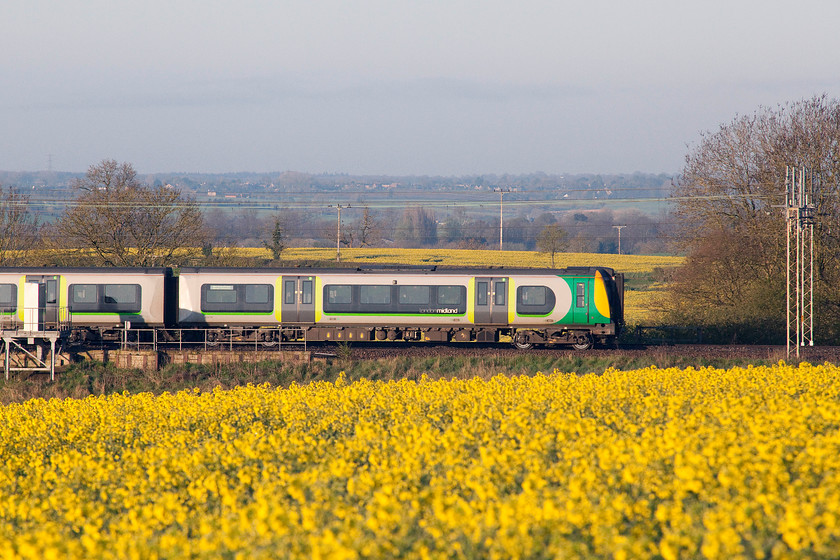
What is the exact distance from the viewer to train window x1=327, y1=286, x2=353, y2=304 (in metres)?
25.9

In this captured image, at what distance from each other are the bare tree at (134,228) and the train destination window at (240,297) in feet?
55.2

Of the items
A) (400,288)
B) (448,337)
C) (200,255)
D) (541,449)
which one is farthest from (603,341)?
(200,255)

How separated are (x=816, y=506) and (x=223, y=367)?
19185mm

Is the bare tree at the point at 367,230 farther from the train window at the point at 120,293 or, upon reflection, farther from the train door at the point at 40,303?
the train door at the point at 40,303

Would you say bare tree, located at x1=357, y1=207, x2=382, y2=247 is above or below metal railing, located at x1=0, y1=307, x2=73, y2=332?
above

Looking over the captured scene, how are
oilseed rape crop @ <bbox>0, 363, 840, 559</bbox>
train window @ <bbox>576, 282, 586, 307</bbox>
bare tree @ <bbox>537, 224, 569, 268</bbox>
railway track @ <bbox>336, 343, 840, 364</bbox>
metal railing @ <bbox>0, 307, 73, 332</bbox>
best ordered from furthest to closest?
bare tree @ <bbox>537, 224, 569, 268</bbox> → train window @ <bbox>576, 282, 586, 307</bbox> → metal railing @ <bbox>0, 307, 73, 332</bbox> → railway track @ <bbox>336, 343, 840, 364</bbox> → oilseed rape crop @ <bbox>0, 363, 840, 559</bbox>

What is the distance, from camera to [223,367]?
24.2m

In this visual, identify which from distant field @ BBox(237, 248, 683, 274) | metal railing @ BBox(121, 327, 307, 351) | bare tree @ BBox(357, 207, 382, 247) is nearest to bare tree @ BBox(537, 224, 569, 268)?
distant field @ BBox(237, 248, 683, 274)

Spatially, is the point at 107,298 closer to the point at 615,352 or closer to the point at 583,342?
the point at 583,342

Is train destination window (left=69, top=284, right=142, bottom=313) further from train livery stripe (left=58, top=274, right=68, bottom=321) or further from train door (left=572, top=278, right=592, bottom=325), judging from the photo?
train door (left=572, top=278, right=592, bottom=325)

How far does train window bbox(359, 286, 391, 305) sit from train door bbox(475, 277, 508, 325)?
2.76 meters

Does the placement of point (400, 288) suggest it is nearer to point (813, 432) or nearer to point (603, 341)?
point (603, 341)

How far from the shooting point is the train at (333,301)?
84.6ft

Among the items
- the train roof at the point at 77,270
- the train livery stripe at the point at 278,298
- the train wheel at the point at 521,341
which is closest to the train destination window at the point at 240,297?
the train livery stripe at the point at 278,298
